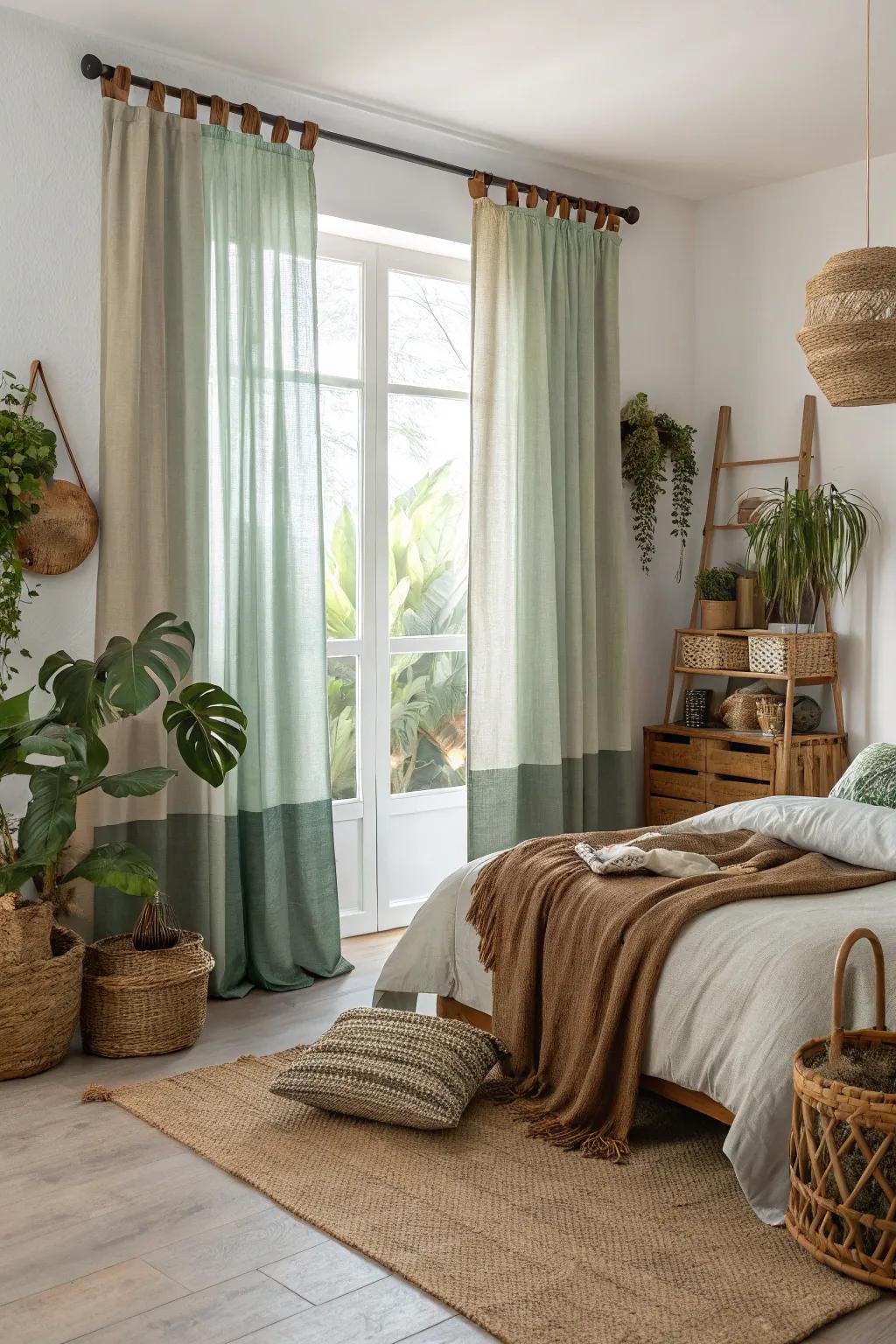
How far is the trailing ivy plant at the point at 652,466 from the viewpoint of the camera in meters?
5.23

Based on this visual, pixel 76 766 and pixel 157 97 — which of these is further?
pixel 157 97

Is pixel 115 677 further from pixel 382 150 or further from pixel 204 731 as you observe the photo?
pixel 382 150

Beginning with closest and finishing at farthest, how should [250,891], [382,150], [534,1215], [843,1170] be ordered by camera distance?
[843,1170] < [534,1215] < [250,891] < [382,150]

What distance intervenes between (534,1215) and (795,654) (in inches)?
108

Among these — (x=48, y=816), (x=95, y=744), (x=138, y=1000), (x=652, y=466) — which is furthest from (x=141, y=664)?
(x=652, y=466)

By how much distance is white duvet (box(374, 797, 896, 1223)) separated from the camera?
2.60m

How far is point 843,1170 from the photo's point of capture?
92.2 inches

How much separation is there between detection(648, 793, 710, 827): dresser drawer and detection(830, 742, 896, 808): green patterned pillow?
1.22 metres

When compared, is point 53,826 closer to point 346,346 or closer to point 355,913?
point 355,913

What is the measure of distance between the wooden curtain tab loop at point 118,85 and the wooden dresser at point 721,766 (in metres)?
3.00

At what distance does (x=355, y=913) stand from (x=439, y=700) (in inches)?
34.0

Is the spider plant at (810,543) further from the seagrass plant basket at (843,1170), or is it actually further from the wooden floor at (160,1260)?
the wooden floor at (160,1260)

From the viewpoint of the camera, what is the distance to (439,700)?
16.5 ft

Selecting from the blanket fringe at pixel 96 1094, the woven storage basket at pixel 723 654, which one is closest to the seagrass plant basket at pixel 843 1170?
the blanket fringe at pixel 96 1094
